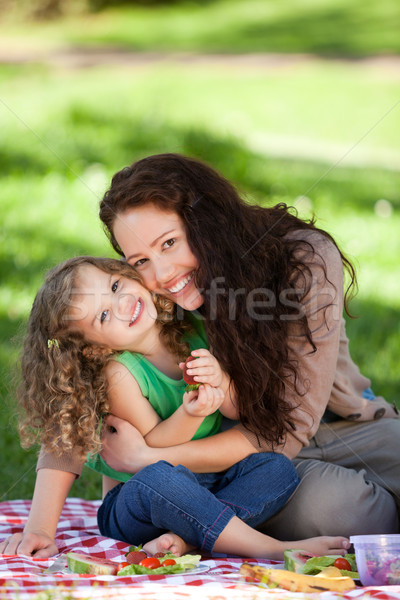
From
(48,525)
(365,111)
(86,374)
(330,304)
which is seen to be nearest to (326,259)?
(330,304)

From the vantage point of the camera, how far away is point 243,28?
21000 millimetres

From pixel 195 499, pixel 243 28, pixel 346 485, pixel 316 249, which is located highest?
pixel 243 28

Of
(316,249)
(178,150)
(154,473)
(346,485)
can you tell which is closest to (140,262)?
(316,249)

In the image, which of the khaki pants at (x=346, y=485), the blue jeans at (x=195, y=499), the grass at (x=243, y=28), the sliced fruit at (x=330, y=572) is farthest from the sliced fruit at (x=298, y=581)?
the grass at (x=243, y=28)

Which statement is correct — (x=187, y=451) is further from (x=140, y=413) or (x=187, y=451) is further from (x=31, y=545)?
(x=31, y=545)

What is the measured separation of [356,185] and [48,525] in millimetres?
6187

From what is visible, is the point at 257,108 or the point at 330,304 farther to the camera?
the point at 257,108

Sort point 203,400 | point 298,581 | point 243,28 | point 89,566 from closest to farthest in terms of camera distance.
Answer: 1. point 298,581
2. point 89,566
3. point 203,400
4. point 243,28

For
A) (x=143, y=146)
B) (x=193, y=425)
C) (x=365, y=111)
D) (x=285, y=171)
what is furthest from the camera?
(x=365, y=111)

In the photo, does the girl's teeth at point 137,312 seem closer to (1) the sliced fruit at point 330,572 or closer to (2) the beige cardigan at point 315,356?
(2) the beige cardigan at point 315,356

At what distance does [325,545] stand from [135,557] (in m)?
0.64

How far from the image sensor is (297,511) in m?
2.85

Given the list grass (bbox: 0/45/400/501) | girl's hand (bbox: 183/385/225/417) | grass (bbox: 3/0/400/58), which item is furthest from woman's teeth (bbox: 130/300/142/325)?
grass (bbox: 3/0/400/58)

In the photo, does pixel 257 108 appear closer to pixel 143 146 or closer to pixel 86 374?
pixel 143 146
